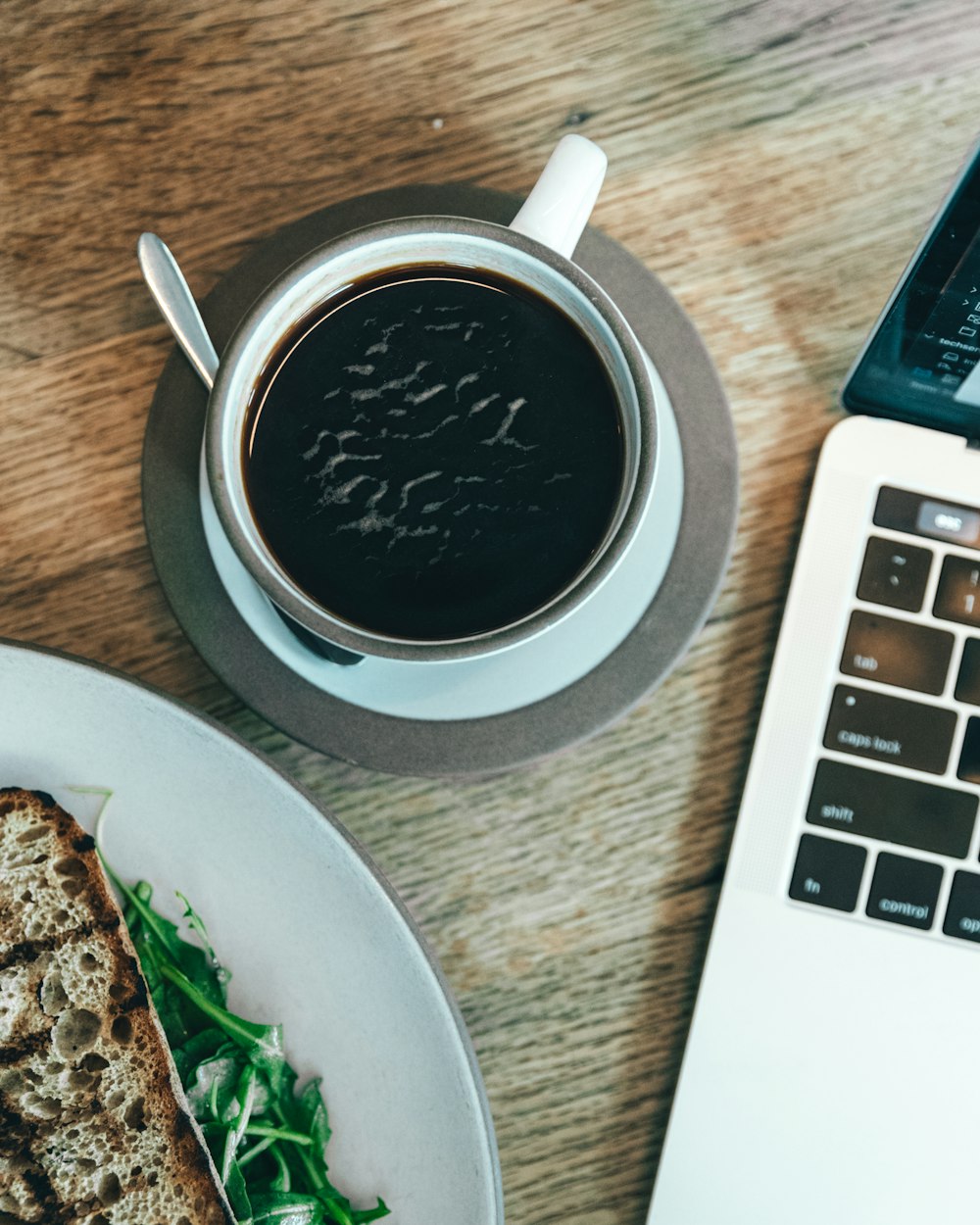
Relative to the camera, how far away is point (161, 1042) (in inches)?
19.2

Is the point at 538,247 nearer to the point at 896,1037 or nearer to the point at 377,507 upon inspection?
the point at 377,507

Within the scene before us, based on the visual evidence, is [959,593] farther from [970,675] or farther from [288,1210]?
[288,1210]

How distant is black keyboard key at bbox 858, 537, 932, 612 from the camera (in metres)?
0.54

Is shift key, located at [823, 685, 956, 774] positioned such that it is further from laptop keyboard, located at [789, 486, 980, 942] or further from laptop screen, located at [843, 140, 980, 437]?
laptop screen, located at [843, 140, 980, 437]

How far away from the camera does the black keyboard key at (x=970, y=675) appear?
→ 530mm

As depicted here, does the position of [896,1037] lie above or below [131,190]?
below

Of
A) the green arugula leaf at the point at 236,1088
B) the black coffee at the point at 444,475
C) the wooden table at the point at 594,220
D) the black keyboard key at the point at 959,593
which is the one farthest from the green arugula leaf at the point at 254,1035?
the black keyboard key at the point at 959,593

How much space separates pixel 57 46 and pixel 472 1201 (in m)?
0.68

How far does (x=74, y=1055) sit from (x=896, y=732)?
47cm

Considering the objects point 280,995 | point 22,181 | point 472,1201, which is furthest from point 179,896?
point 22,181

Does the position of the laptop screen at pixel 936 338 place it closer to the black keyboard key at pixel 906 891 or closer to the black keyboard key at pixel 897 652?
the black keyboard key at pixel 897 652

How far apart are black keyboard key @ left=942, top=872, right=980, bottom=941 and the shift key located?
0.06 metres

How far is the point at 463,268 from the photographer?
0.45 metres

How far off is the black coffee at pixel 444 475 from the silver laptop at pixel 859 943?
19 centimetres
